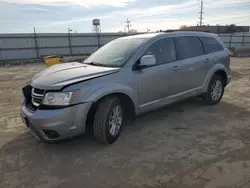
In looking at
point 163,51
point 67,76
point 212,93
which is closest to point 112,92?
point 67,76

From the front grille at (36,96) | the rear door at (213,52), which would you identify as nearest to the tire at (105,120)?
the front grille at (36,96)

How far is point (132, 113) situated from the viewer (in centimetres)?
390

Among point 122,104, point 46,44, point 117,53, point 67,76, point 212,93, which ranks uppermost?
point 46,44

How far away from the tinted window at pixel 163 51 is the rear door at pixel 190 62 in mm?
171

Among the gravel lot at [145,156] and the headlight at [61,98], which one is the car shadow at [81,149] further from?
the headlight at [61,98]

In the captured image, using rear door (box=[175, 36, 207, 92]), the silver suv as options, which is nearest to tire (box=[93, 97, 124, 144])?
the silver suv

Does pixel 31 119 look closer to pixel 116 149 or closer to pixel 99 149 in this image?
pixel 99 149

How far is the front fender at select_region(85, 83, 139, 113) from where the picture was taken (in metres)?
3.21

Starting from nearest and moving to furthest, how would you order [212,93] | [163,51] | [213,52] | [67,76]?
1. [67,76]
2. [163,51]
3. [213,52]
4. [212,93]

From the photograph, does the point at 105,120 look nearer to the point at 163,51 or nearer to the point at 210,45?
the point at 163,51

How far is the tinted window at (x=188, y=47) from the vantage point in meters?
4.57

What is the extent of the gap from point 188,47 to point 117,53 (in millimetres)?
1625

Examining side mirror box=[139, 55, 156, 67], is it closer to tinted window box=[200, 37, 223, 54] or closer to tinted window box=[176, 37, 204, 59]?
tinted window box=[176, 37, 204, 59]

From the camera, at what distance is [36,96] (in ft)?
10.8
